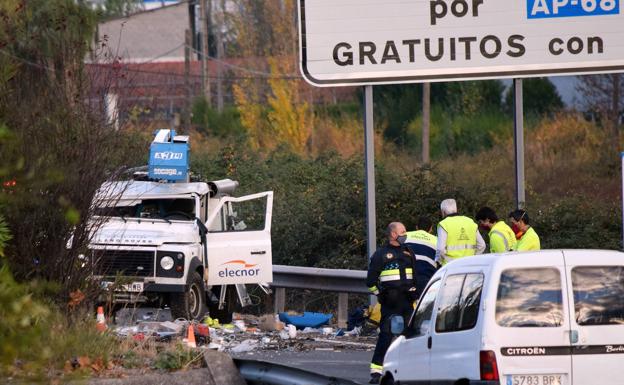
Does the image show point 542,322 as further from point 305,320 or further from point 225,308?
point 225,308

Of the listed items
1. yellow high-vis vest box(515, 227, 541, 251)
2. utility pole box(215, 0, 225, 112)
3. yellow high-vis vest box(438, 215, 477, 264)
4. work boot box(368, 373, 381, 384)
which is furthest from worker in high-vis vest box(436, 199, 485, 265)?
utility pole box(215, 0, 225, 112)

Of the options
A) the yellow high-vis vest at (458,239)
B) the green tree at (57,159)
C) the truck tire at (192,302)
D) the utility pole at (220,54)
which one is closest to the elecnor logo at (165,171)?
the truck tire at (192,302)

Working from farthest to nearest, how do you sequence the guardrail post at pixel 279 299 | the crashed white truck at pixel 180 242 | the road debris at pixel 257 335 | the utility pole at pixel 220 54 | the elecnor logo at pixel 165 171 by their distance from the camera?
the utility pole at pixel 220 54 < the guardrail post at pixel 279 299 < the elecnor logo at pixel 165 171 < the crashed white truck at pixel 180 242 < the road debris at pixel 257 335

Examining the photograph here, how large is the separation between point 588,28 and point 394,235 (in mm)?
7009

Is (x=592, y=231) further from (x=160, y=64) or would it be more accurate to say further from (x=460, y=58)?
(x=160, y=64)

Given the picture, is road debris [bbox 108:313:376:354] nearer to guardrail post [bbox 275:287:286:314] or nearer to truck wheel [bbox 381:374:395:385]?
guardrail post [bbox 275:287:286:314]

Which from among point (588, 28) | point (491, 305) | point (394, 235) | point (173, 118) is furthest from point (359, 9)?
point (173, 118)

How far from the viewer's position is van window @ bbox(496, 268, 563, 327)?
780 cm

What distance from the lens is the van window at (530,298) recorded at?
25.6 ft

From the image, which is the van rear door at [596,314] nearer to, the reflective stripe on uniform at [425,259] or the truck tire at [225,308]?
the reflective stripe on uniform at [425,259]

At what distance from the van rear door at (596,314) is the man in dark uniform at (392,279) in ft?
12.6

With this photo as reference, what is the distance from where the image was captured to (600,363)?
7.75 m

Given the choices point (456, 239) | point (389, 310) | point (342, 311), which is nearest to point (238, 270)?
point (342, 311)

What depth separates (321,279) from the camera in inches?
709
